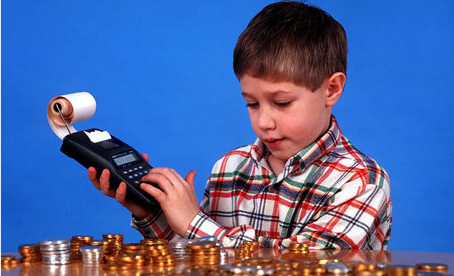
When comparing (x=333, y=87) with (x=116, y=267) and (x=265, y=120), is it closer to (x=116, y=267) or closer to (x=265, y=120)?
(x=265, y=120)

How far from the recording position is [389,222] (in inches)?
Answer: 44.9

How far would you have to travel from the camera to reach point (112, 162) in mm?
1062

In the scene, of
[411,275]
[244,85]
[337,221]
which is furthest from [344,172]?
[411,275]

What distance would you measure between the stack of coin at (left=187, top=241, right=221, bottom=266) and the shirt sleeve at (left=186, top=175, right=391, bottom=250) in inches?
9.0

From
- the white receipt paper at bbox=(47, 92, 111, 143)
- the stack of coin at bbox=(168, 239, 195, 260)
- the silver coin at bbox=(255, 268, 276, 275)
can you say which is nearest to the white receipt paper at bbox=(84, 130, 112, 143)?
the white receipt paper at bbox=(47, 92, 111, 143)

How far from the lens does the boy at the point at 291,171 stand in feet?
3.42

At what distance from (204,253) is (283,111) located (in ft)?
1.17

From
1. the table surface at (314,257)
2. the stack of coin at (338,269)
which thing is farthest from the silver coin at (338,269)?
the table surface at (314,257)

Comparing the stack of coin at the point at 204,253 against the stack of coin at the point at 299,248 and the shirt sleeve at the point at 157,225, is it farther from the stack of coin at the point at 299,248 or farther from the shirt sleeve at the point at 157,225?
the shirt sleeve at the point at 157,225

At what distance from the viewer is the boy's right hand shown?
105 cm

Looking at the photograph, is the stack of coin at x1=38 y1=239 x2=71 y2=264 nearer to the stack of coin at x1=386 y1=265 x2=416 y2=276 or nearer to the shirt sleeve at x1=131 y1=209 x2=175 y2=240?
the shirt sleeve at x1=131 y1=209 x2=175 y2=240

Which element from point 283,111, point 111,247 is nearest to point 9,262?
point 111,247

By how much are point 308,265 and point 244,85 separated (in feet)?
1.50

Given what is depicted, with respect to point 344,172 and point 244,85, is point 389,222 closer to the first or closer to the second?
point 344,172
